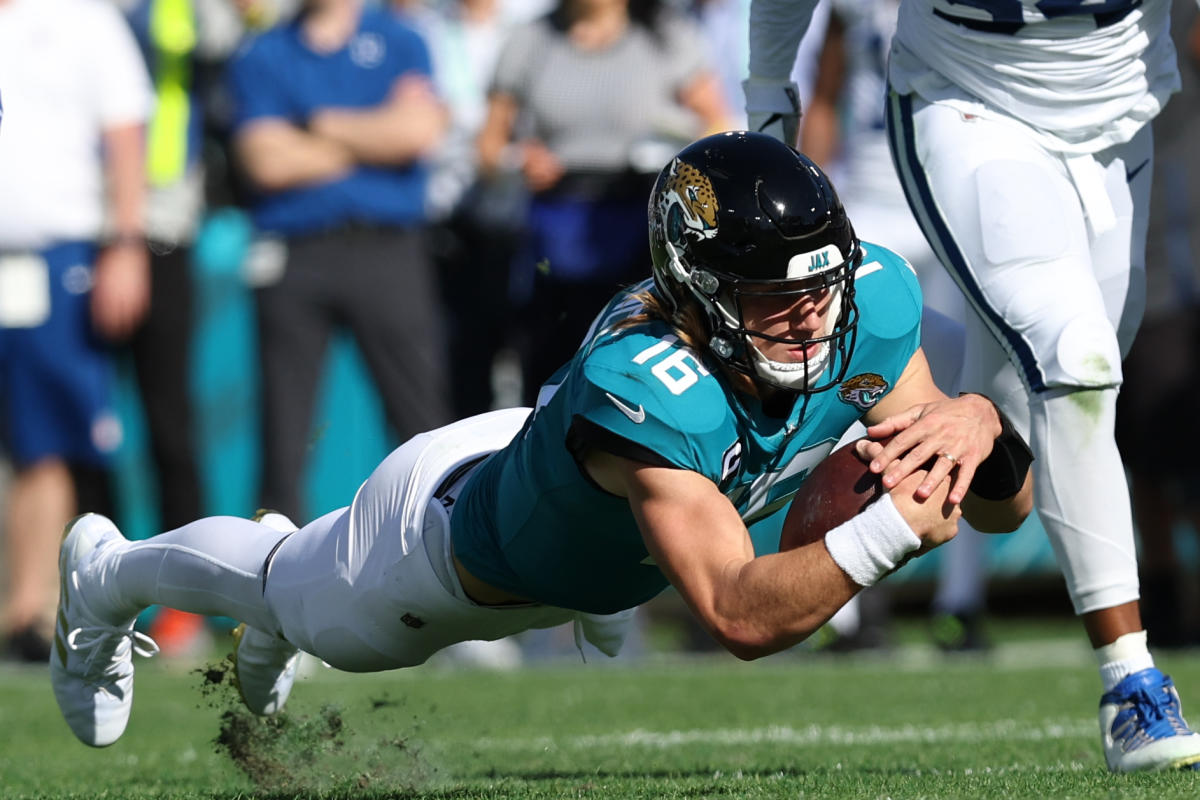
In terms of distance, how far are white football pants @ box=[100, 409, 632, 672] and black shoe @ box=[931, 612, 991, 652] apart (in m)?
3.35

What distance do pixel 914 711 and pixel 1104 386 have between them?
6.06 ft

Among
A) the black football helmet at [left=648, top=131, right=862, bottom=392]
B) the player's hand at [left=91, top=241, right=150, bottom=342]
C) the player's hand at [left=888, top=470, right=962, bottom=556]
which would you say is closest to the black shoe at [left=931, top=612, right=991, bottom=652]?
the player's hand at [left=91, top=241, right=150, bottom=342]

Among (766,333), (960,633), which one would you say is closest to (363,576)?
(766,333)

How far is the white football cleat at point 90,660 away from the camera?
4.39m

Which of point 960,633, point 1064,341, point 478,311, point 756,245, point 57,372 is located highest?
point 756,245

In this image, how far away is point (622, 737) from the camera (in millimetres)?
5141

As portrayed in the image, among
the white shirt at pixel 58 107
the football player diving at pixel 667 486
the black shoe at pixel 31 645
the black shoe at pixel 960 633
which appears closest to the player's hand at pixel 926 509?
the football player diving at pixel 667 486

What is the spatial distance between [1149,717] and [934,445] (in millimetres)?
973

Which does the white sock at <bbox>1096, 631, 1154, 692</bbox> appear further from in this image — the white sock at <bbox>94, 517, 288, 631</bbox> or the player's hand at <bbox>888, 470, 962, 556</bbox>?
the white sock at <bbox>94, 517, 288, 631</bbox>

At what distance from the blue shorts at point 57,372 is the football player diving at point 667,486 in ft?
11.7

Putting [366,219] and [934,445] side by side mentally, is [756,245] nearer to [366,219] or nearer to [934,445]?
[934,445]

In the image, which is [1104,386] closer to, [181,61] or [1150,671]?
[1150,671]

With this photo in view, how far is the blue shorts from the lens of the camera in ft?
25.4

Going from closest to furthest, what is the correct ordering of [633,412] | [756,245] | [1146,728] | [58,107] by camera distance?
[633,412], [756,245], [1146,728], [58,107]
